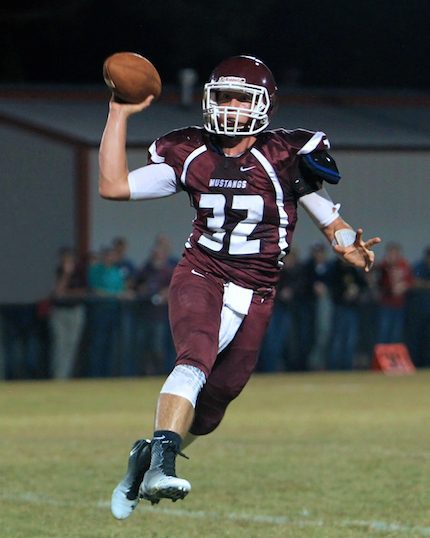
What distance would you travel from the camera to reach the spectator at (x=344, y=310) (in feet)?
57.4

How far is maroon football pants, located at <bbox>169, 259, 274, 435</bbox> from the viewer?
6.30 meters

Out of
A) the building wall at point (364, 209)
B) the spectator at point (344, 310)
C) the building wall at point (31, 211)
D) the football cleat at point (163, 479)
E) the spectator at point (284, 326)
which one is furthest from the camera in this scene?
the building wall at point (364, 209)

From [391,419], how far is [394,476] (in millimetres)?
3597

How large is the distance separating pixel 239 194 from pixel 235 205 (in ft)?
0.15

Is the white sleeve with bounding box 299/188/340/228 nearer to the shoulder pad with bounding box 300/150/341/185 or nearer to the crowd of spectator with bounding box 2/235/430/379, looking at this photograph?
the shoulder pad with bounding box 300/150/341/185

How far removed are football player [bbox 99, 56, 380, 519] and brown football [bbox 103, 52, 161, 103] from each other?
6 centimetres

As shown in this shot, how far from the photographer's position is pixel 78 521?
286 inches

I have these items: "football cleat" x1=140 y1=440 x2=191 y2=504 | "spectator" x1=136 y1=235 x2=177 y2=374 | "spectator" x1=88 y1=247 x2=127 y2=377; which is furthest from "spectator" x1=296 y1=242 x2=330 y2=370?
"football cleat" x1=140 y1=440 x2=191 y2=504

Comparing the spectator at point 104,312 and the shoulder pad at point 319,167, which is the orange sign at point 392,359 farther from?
the shoulder pad at point 319,167

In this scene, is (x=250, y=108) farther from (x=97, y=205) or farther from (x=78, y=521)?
(x=97, y=205)

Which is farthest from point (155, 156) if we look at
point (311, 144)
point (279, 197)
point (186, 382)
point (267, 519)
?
point (267, 519)

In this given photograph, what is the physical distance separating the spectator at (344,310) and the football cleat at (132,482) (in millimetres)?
11424

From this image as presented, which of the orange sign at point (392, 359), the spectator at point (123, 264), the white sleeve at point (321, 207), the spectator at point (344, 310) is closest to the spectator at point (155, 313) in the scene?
the spectator at point (123, 264)

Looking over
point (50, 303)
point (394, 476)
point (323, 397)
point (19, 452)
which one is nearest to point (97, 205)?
point (50, 303)
